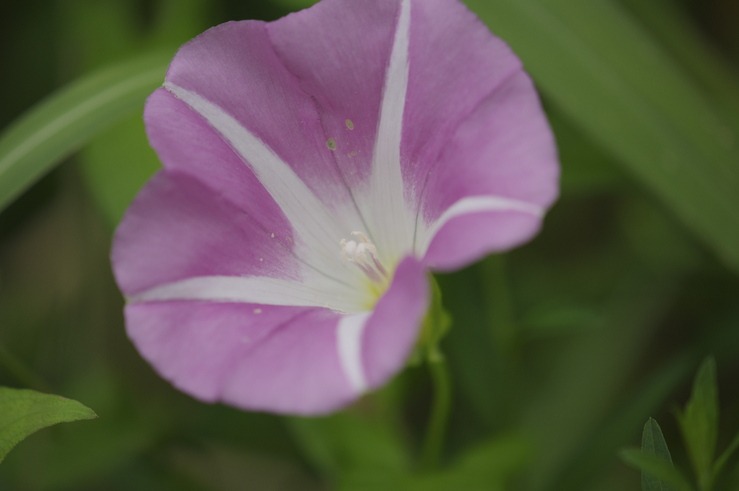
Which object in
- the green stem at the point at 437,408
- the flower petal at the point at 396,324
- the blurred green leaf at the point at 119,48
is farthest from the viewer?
the blurred green leaf at the point at 119,48

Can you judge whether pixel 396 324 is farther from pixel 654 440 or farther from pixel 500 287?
pixel 500 287

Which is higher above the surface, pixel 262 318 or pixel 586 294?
pixel 262 318

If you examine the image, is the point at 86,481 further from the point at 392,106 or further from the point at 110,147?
the point at 392,106

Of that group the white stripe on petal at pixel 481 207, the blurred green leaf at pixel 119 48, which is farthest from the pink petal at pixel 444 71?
the blurred green leaf at pixel 119 48

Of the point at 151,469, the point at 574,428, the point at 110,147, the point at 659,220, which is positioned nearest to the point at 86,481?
the point at 151,469

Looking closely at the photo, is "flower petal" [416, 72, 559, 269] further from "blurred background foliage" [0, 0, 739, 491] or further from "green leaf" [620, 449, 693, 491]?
"blurred background foliage" [0, 0, 739, 491]

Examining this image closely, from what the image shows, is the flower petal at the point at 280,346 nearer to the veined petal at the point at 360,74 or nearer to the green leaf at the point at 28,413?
the green leaf at the point at 28,413
